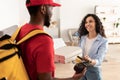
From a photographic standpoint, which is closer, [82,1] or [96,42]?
[96,42]

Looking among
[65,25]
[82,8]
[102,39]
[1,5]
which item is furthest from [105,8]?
[102,39]

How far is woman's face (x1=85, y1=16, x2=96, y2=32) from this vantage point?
212 cm

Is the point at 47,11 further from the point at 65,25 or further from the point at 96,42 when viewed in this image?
the point at 65,25

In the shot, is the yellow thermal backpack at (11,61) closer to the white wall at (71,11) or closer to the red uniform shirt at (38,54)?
the red uniform shirt at (38,54)

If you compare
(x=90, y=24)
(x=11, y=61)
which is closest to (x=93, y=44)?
(x=90, y=24)

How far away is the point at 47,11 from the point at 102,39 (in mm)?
1065

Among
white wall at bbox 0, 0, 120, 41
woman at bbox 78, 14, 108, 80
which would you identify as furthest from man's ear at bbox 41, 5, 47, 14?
white wall at bbox 0, 0, 120, 41

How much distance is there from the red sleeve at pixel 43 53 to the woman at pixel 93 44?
96 cm

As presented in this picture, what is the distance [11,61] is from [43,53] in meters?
0.15

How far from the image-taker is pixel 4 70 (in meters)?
0.94

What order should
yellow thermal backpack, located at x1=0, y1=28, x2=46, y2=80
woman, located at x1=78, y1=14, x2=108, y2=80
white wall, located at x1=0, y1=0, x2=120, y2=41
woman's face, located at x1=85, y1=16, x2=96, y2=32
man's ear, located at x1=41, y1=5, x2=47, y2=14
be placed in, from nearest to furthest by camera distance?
yellow thermal backpack, located at x1=0, y1=28, x2=46, y2=80
man's ear, located at x1=41, y1=5, x2=47, y2=14
woman, located at x1=78, y1=14, x2=108, y2=80
woman's face, located at x1=85, y1=16, x2=96, y2=32
white wall, located at x1=0, y1=0, x2=120, y2=41

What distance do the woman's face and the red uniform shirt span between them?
3.78 ft

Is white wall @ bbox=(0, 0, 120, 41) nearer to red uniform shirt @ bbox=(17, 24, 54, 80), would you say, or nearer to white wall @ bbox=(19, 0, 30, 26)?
white wall @ bbox=(19, 0, 30, 26)

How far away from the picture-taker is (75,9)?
6461 millimetres
